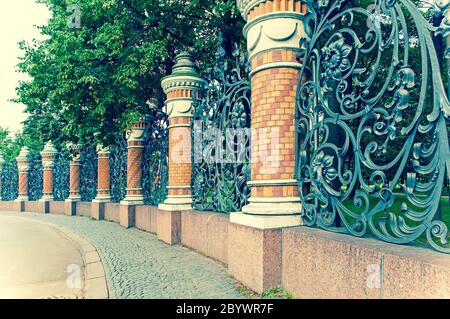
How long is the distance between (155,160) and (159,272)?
5181 millimetres

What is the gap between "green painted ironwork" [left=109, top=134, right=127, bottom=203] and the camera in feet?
40.4

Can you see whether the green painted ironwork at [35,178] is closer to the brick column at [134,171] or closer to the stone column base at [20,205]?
the stone column base at [20,205]

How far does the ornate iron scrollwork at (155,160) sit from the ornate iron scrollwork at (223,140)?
185 cm

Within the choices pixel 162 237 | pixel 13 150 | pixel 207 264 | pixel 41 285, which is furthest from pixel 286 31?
pixel 13 150

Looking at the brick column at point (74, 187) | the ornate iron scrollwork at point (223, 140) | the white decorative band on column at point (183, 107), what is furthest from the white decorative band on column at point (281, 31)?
the brick column at point (74, 187)

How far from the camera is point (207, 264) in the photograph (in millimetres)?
5801

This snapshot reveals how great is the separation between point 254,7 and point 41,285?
16.1 feet

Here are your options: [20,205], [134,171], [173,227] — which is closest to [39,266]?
[173,227]

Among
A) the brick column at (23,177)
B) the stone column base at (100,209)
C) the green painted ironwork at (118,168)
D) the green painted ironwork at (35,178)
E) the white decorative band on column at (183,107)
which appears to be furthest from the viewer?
the brick column at (23,177)

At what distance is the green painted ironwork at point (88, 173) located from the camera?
15977 millimetres

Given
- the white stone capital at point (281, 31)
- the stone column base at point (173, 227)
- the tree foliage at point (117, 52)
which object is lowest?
the stone column base at point (173, 227)

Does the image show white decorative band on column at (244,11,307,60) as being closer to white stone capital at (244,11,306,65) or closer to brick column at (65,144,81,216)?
white stone capital at (244,11,306,65)

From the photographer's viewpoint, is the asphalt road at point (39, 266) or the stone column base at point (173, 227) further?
the stone column base at point (173, 227)

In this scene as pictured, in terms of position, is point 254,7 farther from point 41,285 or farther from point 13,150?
point 13,150
